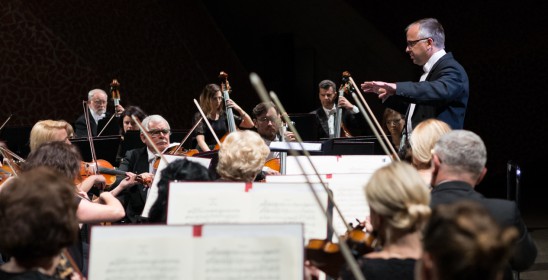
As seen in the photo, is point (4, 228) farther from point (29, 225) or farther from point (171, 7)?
point (171, 7)

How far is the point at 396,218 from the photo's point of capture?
77.0 inches

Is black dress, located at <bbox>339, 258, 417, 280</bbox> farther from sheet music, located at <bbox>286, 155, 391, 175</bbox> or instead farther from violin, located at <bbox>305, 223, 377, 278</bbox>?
sheet music, located at <bbox>286, 155, 391, 175</bbox>

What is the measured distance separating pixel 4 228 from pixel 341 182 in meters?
1.62

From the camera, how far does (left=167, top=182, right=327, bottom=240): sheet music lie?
2.65 metres

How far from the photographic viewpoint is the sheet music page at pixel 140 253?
1953mm

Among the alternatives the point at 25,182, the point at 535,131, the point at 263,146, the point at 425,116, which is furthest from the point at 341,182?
the point at 535,131

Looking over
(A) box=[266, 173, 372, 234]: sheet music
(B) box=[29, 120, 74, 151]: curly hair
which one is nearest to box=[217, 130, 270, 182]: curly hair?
(A) box=[266, 173, 372, 234]: sheet music

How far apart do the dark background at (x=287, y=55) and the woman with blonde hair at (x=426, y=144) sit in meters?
5.35

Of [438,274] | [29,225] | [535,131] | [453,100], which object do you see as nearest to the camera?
[438,274]

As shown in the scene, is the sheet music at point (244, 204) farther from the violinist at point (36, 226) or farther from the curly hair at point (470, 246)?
the curly hair at point (470, 246)

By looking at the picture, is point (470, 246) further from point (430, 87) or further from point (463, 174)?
point (430, 87)

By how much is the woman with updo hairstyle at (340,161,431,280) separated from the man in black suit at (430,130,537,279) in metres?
0.47

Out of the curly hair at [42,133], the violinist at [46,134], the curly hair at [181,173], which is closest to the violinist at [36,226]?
the curly hair at [181,173]

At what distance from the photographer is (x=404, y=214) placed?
196 centimetres
